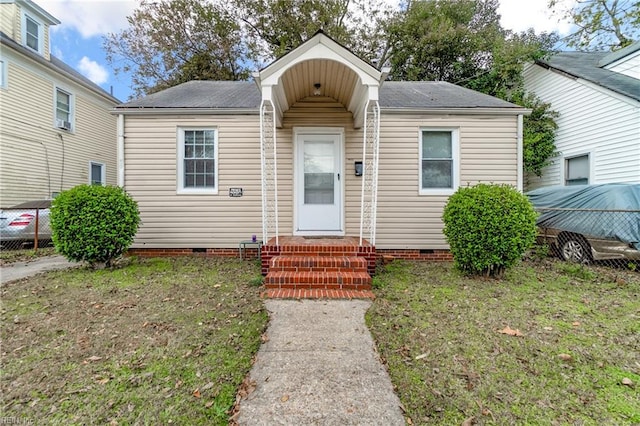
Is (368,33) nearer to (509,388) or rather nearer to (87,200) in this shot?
(87,200)

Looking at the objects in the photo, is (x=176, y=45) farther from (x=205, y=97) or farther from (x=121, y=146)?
(x=121, y=146)

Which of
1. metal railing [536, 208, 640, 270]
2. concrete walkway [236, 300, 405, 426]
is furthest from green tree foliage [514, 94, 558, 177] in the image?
concrete walkway [236, 300, 405, 426]

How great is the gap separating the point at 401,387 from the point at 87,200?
5555mm

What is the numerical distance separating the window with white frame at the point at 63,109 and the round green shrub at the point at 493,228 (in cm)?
1317

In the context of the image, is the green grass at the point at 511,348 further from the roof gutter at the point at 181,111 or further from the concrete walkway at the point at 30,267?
the concrete walkway at the point at 30,267

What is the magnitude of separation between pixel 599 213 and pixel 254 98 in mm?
7506

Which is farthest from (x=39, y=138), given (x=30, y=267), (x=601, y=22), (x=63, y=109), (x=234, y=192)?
(x=601, y=22)

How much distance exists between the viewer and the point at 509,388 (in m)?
2.16

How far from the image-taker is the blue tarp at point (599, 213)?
526 cm

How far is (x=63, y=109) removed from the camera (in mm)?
10781

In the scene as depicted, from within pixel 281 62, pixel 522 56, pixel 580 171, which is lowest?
pixel 580 171

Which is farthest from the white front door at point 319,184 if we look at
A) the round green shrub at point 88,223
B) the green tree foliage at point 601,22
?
the green tree foliage at point 601,22

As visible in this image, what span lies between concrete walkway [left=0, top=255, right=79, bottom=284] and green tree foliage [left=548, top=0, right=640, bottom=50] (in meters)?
18.9

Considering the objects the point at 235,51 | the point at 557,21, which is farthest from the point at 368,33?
the point at 557,21
